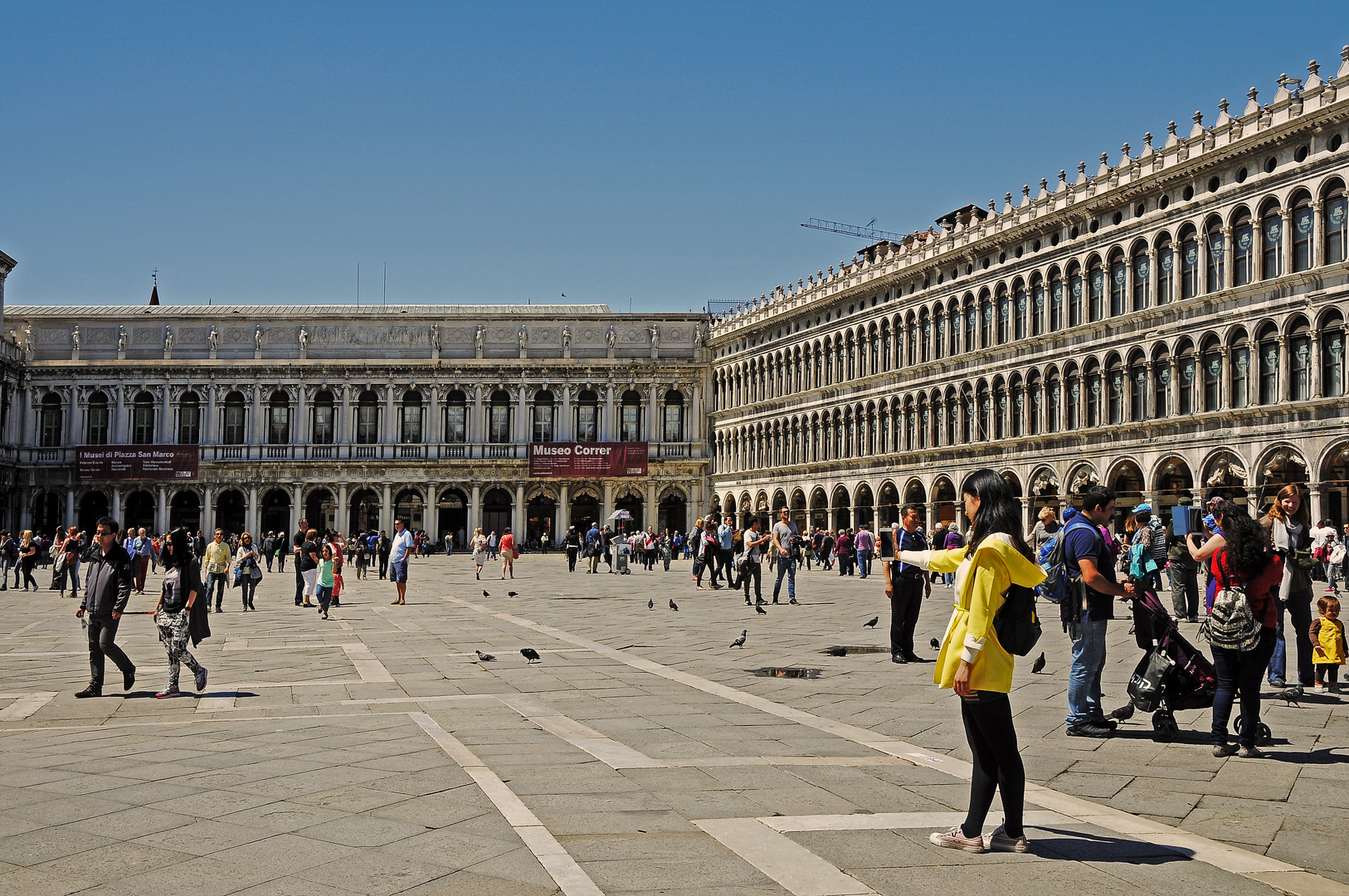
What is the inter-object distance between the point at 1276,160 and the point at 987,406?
13.2 metres

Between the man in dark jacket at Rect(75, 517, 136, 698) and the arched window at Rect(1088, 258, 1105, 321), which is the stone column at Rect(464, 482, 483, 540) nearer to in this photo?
the arched window at Rect(1088, 258, 1105, 321)

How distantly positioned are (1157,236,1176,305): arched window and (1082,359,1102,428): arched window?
3.08 m

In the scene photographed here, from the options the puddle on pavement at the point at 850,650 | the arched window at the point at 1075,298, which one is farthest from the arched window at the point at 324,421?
the puddle on pavement at the point at 850,650

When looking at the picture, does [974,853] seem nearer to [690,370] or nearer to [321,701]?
[321,701]

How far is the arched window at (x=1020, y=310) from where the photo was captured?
42.1 meters

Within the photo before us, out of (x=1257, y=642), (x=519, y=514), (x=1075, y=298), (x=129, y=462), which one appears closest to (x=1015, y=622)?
(x=1257, y=642)

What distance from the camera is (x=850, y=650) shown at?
44.5 feet

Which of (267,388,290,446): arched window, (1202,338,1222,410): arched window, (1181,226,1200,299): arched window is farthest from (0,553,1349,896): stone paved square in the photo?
(267,388,290,446): arched window

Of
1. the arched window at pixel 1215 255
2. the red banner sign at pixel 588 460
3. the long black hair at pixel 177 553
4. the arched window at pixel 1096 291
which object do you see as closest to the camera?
the long black hair at pixel 177 553

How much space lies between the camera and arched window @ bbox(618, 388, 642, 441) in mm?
66688

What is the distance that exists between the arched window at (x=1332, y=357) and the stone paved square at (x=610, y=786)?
71.7 ft

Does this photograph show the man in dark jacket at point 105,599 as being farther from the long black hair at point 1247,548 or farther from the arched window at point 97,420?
the arched window at point 97,420

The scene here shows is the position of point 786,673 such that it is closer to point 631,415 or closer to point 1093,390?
point 1093,390

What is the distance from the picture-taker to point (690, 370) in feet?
217
